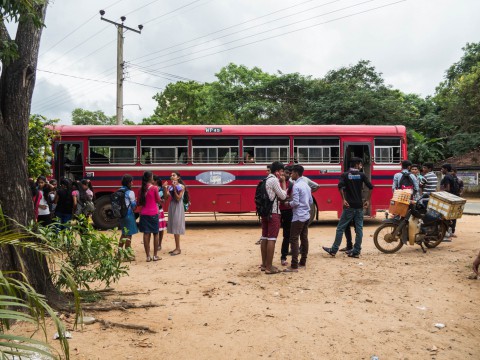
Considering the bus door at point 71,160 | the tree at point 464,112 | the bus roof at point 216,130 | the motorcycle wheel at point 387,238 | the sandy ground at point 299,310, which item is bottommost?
the sandy ground at point 299,310

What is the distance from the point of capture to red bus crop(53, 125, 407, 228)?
11.7 meters

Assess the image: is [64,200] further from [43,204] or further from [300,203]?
[300,203]

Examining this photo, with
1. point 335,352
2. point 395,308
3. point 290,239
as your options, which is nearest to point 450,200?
point 290,239

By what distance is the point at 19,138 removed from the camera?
4.61 metres

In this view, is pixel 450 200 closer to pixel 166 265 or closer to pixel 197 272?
pixel 197 272

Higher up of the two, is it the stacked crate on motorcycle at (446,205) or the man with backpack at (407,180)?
the man with backpack at (407,180)

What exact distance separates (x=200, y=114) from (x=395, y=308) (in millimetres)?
26400

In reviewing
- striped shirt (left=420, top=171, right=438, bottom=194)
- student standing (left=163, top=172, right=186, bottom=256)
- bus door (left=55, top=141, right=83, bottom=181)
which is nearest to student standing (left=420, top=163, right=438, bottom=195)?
striped shirt (left=420, top=171, right=438, bottom=194)

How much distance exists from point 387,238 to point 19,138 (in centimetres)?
623

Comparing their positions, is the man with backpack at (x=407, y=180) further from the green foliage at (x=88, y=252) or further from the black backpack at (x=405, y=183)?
the green foliage at (x=88, y=252)

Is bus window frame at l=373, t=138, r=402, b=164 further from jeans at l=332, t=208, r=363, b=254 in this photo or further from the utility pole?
the utility pole

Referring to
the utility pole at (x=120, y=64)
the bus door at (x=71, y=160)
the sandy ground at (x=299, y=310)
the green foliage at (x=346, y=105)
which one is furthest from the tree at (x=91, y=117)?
the sandy ground at (x=299, y=310)

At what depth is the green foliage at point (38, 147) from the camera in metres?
10.1

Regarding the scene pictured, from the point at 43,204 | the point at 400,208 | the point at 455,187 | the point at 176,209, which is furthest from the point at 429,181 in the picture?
the point at 43,204
